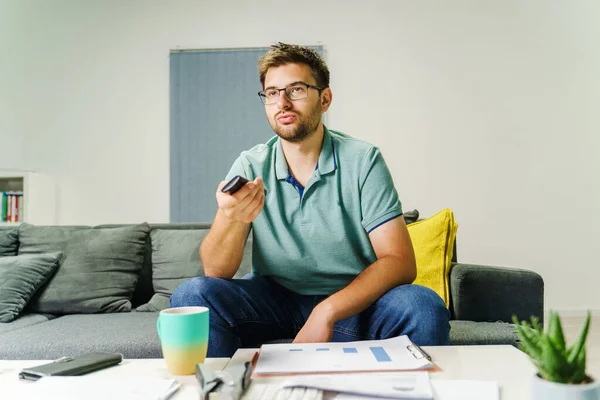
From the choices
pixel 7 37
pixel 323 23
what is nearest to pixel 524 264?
pixel 323 23

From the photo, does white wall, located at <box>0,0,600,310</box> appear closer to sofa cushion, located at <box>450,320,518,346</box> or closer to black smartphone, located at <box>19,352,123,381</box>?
sofa cushion, located at <box>450,320,518,346</box>

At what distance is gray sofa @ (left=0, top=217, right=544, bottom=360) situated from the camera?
1563 mm

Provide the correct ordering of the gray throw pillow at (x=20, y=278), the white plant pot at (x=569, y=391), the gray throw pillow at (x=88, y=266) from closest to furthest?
the white plant pot at (x=569, y=391)
the gray throw pillow at (x=20, y=278)
the gray throw pillow at (x=88, y=266)

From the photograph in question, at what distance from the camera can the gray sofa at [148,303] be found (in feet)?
5.13

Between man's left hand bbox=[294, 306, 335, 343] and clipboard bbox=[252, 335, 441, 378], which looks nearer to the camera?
clipboard bbox=[252, 335, 441, 378]

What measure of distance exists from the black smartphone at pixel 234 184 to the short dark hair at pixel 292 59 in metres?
0.53

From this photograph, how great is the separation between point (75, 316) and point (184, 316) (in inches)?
52.7

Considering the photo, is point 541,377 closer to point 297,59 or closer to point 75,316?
point 297,59

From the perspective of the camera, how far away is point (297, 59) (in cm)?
148

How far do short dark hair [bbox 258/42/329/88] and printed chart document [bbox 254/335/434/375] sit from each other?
2.82ft

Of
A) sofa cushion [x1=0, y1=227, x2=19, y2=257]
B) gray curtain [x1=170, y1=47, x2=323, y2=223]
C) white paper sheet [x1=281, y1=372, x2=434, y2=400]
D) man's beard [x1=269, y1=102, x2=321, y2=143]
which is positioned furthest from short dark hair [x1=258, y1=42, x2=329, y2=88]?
gray curtain [x1=170, y1=47, x2=323, y2=223]

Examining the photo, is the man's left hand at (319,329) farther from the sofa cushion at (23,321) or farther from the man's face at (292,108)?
the sofa cushion at (23,321)

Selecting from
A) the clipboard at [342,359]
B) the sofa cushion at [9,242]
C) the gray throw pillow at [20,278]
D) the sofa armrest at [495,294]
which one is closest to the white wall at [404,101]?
the sofa cushion at [9,242]

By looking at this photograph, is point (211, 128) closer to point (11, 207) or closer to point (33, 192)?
point (33, 192)
